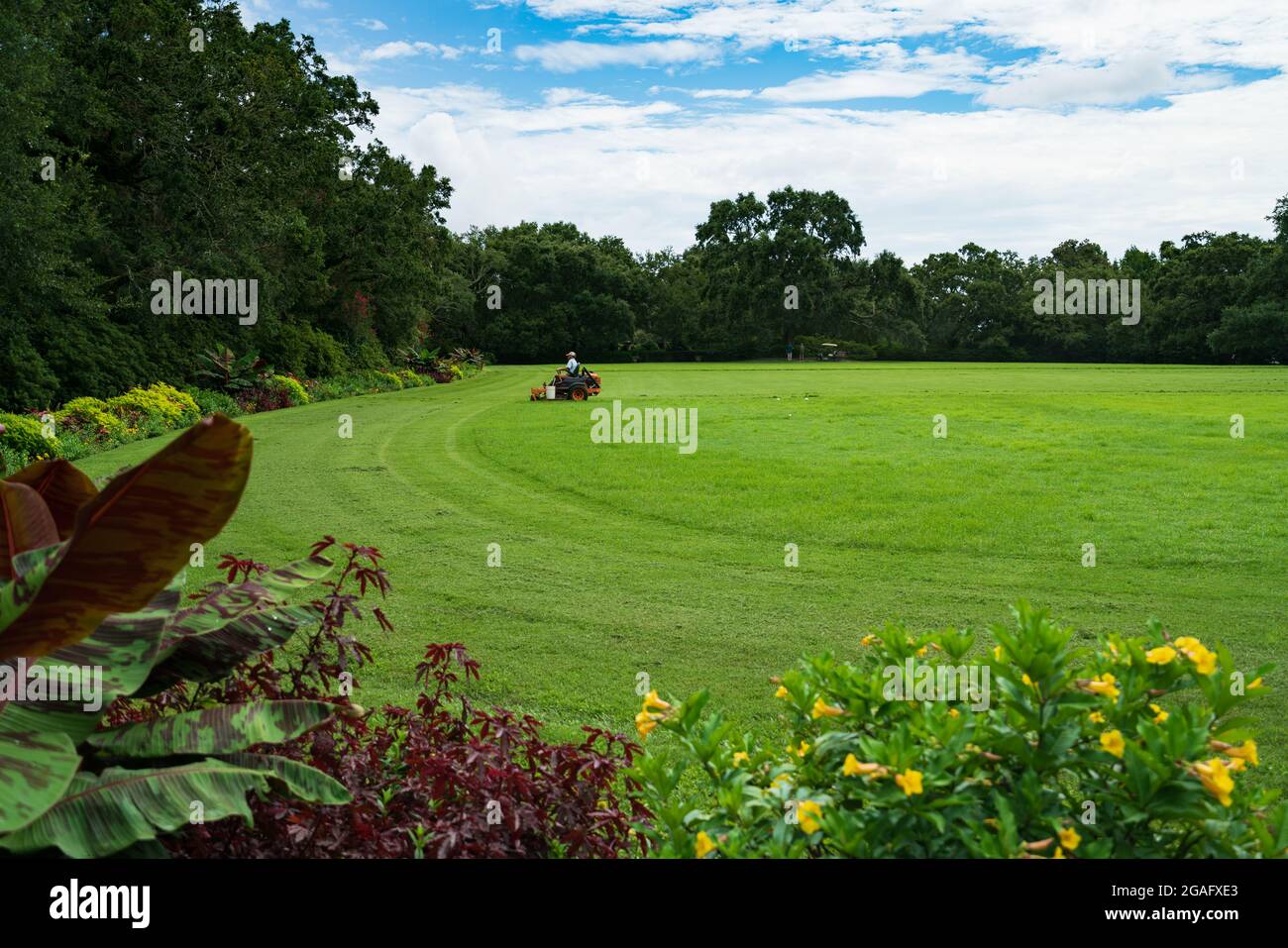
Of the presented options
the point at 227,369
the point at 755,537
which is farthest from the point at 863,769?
the point at 227,369

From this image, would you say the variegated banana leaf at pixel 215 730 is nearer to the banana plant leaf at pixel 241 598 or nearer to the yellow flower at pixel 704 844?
the banana plant leaf at pixel 241 598

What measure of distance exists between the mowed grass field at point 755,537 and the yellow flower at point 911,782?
6.15 ft

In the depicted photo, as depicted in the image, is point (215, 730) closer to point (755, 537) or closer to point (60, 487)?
point (60, 487)

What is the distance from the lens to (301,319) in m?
34.7

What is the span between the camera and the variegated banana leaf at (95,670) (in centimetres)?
237

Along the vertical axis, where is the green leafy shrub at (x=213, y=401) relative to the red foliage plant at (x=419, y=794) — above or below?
above

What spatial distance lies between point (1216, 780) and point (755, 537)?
821cm

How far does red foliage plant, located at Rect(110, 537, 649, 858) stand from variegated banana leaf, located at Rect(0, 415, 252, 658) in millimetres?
781

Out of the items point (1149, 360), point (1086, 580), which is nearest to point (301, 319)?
point (1086, 580)

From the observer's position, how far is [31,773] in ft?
6.87

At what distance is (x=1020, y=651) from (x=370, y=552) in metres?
2.30

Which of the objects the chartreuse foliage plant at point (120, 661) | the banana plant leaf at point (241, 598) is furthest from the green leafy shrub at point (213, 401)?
the chartreuse foliage plant at point (120, 661)
